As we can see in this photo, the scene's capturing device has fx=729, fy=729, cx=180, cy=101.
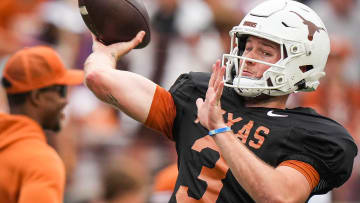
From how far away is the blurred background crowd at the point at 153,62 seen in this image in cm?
645

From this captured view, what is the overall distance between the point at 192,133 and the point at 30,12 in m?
4.57

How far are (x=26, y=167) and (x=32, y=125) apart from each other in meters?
0.40

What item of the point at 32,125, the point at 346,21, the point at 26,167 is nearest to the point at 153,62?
the point at 346,21

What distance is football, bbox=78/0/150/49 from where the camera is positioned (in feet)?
10.9

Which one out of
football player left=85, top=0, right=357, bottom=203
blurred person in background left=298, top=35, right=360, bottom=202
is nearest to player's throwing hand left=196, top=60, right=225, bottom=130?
football player left=85, top=0, right=357, bottom=203

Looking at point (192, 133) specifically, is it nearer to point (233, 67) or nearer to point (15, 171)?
point (233, 67)

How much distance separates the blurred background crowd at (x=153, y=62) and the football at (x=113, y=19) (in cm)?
226

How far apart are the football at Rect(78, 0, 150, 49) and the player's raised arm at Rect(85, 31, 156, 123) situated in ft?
0.11

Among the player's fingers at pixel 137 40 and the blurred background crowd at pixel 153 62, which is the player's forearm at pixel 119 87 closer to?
the player's fingers at pixel 137 40

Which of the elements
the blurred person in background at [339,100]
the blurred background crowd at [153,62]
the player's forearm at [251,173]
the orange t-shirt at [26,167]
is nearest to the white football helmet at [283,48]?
the player's forearm at [251,173]

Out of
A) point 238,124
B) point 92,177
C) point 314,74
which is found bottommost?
point 92,177

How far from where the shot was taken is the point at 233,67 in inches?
133

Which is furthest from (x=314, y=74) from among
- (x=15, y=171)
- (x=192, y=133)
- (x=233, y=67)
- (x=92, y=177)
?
(x=92, y=177)

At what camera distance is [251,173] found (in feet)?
9.61
